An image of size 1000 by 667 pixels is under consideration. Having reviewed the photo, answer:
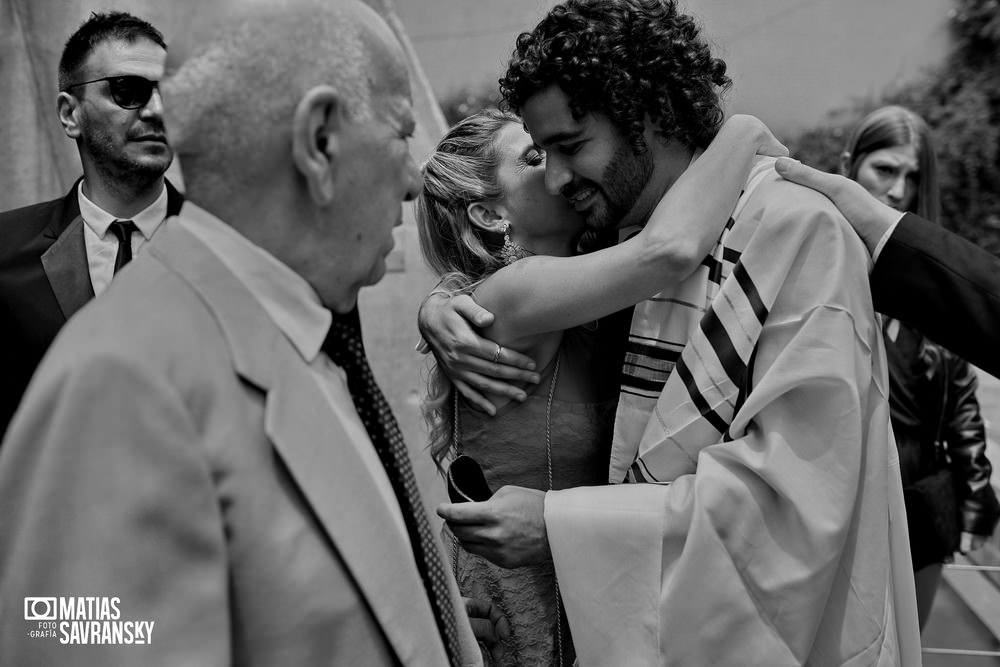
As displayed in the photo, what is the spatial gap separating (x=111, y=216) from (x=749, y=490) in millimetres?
2106

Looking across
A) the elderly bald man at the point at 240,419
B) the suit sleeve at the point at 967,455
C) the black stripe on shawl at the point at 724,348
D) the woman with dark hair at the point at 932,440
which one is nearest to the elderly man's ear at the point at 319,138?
the elderly bald man at the point at 240,419

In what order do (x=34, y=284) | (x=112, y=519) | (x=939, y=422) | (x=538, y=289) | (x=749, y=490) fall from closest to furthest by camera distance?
1. (x=112, y=519)
2. (x=749, y=490)
3. (x=538, y=289)
4. (x=34, y=284)
5. (x=939, y=422)

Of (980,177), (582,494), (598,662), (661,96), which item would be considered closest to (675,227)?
(661,96)

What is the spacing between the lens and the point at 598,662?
1.81m

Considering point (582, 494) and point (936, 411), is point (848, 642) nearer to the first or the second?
point (582, 494)

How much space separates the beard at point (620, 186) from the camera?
209cm

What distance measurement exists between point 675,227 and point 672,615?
75cm

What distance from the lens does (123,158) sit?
2861mm

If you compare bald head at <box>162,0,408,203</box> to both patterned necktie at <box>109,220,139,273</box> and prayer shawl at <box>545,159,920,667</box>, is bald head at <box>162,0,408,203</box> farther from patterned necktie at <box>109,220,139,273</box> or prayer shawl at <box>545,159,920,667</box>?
patterned necktie at <box>109,220,139,273</box>

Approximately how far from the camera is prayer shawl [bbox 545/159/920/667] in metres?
1.72

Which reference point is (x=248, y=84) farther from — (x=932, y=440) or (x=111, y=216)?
(x=932, y=440)

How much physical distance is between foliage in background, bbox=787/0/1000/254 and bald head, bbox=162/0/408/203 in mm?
9620

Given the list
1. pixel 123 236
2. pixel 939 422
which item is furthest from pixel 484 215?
pixel 939 422

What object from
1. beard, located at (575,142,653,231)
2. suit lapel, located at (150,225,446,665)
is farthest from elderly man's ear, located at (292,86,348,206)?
beard, located at (575,142,653,231)
